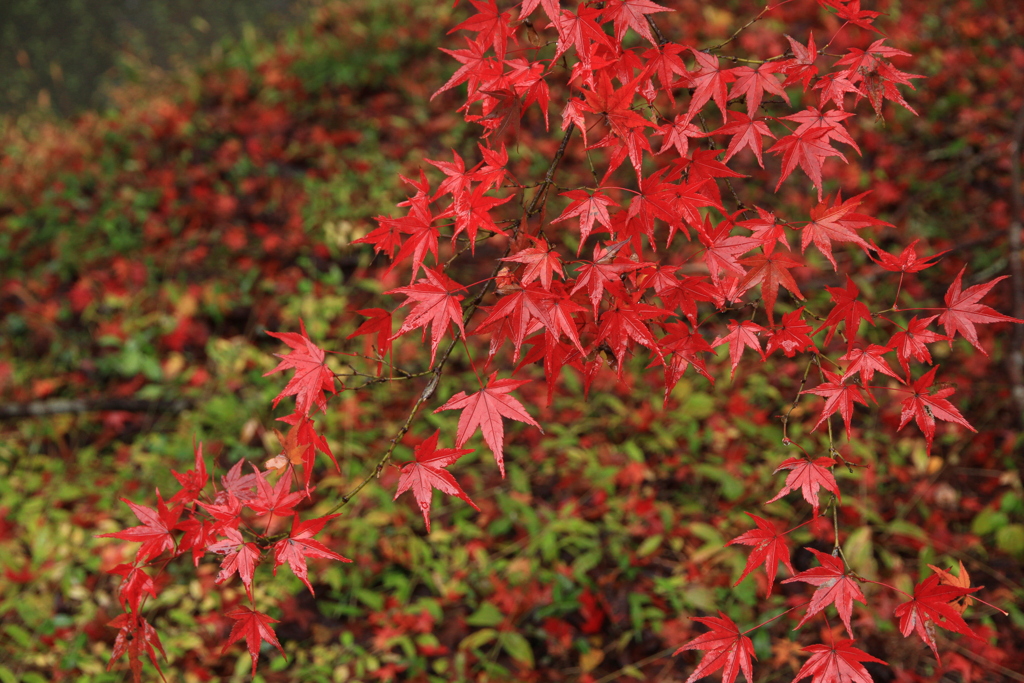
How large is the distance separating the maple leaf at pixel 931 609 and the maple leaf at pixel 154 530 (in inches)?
68.6

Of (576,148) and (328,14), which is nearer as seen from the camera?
(576,148)

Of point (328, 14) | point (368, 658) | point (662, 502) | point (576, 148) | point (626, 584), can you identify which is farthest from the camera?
point (328, 14)

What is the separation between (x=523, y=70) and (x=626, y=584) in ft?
7.75

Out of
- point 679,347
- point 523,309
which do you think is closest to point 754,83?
point 679,347

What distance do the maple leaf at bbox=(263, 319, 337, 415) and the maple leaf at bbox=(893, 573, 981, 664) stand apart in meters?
1.39

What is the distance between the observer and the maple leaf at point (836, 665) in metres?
1.28

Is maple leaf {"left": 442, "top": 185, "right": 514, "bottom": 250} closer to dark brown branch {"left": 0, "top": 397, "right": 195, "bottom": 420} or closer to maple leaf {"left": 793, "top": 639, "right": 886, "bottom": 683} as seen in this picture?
maple leaf {"left": 793, "top": 639, "right": 886, "bottom": 683}

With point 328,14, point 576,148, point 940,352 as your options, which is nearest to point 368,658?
point 940,352

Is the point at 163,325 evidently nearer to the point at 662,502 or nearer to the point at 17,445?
the point at 17,445

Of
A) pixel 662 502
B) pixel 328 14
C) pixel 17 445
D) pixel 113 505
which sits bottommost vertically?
pixel 662 502

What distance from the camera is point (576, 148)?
18.0ft

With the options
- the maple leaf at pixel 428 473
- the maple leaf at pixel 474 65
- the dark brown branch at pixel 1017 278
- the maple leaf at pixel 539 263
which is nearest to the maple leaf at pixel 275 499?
the maple leaf at pixel 428 473

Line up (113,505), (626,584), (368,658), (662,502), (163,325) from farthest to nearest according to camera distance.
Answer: (163,325) < (113,505) < (662,502) < (626,584) < (368,658)

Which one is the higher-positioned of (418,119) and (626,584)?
(418,119)
